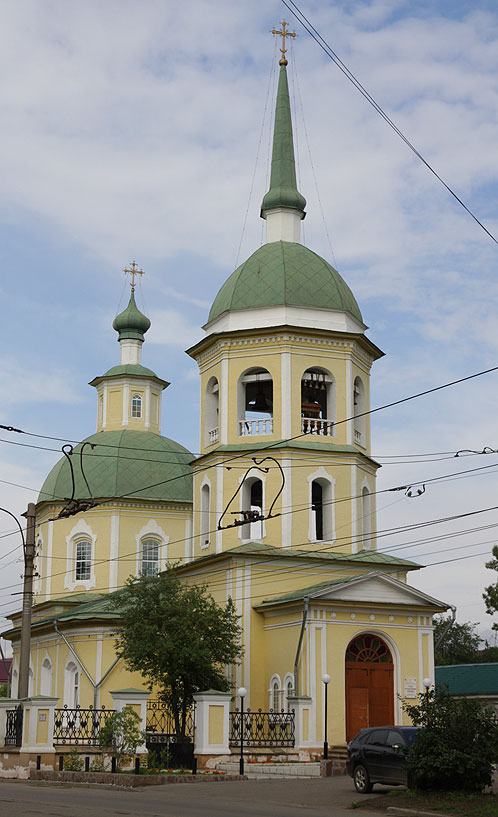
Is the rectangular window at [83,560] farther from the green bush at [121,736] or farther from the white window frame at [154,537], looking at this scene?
the green bush at [121,736]

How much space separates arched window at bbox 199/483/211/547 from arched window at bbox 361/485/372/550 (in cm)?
448

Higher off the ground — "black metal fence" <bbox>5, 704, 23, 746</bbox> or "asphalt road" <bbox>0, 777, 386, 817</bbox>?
"black metal fence" <bbox>5, 704, 23, 746</bbox>

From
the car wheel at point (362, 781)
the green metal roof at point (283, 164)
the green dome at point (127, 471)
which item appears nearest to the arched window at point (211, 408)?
the green metal roof at point (283, 164)

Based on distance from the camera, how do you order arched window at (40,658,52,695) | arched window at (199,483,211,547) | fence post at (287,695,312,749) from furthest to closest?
1. arched window at (40,658,52,695)
2. arched window at (199,483,211,547)
3. fence post at (287,695,312,749)

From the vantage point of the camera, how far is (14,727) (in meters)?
26.1

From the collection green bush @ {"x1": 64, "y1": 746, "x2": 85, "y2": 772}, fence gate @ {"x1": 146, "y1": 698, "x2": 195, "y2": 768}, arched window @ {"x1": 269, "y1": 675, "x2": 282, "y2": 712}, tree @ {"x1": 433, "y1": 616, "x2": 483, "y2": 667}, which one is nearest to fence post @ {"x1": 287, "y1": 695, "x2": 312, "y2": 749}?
arched window @ {"x1": 269, "y1": 675, "x2": 282, "y2": 712}

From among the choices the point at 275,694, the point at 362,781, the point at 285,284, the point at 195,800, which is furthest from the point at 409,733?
the point at 285,284

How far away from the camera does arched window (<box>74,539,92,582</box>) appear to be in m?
43.4

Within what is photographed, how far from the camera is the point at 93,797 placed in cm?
1903

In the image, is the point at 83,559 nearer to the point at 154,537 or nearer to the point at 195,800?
the point at 154,537

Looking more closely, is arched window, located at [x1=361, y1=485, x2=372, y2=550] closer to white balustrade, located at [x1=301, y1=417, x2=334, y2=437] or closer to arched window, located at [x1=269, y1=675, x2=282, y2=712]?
white balustrade, located at [x1=301, y1=417, x2=334, y2=437]

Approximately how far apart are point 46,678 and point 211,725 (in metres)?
15.8

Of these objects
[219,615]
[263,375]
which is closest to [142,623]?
[219,615]

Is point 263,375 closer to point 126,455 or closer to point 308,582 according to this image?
point 308,582
